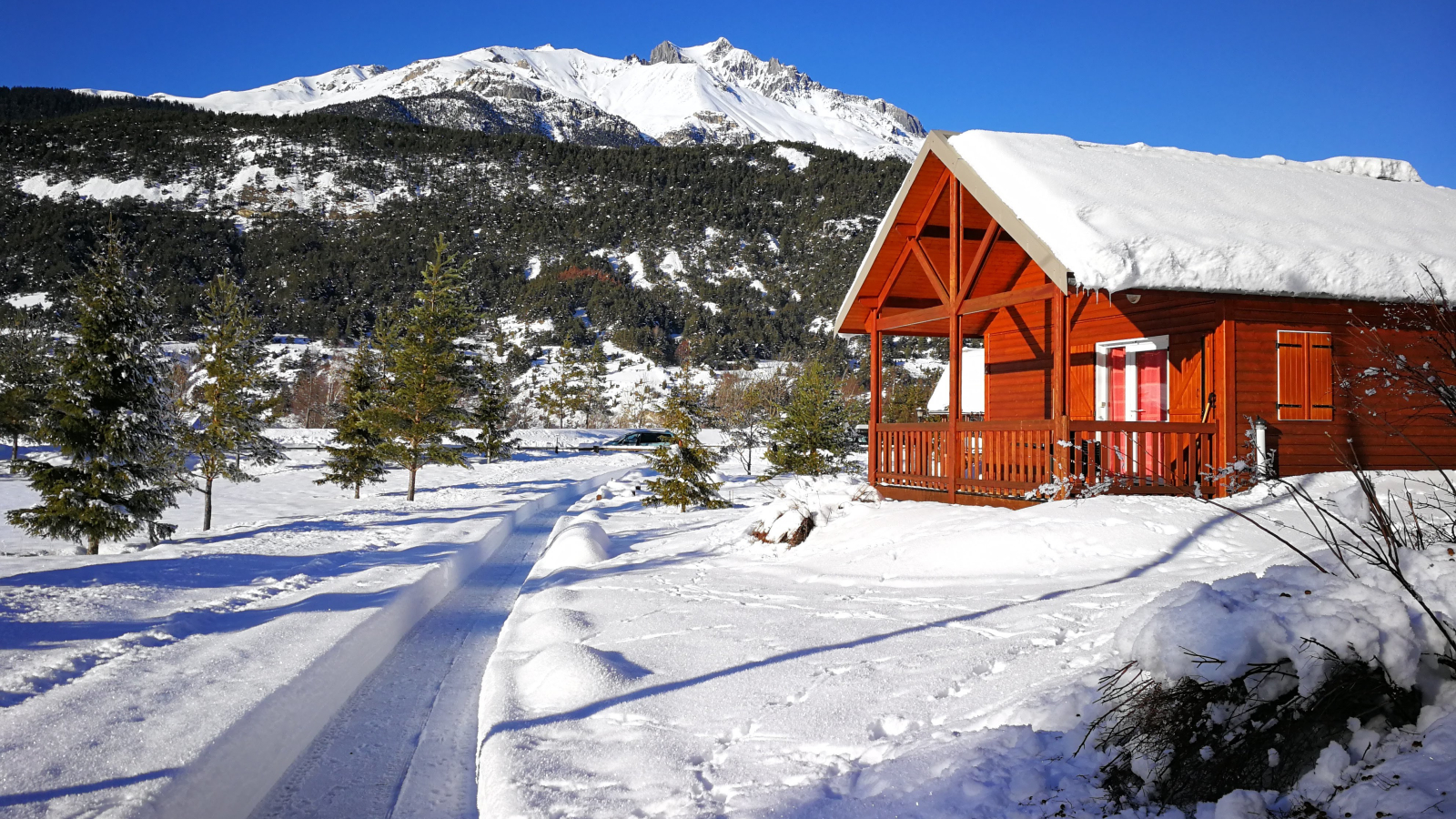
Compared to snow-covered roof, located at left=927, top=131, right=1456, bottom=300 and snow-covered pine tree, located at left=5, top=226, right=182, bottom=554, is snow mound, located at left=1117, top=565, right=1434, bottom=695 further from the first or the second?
snow-covered pine tree, located at left=5, top=226, right=182, bottom=554

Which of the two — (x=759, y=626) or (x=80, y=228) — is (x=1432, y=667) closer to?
(x=759, y=626)

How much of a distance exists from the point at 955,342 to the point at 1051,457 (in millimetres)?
2343

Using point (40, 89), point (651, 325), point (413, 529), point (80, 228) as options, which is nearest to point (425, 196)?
point (80, 228)

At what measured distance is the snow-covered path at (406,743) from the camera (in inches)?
199

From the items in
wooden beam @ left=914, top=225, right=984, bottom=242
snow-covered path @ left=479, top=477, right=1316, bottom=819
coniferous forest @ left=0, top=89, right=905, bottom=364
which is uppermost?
coniferous forest @ left=0, top=89, right=905, bottom=364

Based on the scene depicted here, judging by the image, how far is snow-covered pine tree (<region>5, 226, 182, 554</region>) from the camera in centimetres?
1391

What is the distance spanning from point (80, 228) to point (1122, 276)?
446 ft

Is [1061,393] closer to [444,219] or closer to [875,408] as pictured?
[875,408]

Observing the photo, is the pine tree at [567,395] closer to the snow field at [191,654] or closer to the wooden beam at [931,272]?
the snow field at [191,654]

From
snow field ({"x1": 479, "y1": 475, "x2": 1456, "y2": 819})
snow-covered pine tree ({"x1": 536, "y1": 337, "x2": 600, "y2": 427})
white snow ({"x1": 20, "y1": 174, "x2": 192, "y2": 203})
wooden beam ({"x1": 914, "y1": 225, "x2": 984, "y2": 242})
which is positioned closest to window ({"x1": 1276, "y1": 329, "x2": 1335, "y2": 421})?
snow field ({"x1": 479, "y1": 475, "x2": 1456, "y2": 819})

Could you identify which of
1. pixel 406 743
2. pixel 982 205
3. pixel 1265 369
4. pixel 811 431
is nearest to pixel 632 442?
pixel 811 431

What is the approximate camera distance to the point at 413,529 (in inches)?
651

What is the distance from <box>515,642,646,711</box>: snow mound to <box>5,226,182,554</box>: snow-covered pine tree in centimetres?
1181

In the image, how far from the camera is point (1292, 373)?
36.7 ft
